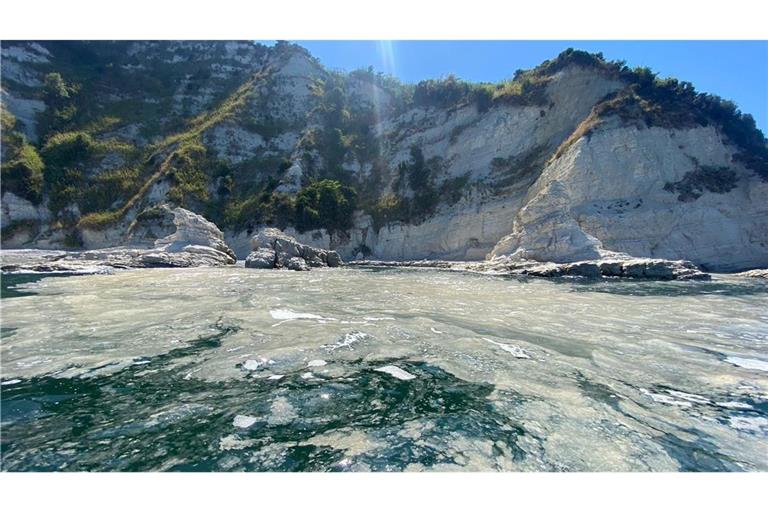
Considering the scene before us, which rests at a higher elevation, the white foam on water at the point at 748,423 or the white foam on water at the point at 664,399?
the white foam on water at the point at 748,423

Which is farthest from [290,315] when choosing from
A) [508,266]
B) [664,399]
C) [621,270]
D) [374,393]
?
[621,270]

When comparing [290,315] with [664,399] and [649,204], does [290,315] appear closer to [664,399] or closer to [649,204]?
[664,399]

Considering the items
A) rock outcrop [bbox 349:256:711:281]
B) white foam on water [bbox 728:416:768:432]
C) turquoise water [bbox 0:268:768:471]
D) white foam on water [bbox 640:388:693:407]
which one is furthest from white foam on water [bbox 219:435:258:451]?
rock outcrop [bbox 349:256:711:281]

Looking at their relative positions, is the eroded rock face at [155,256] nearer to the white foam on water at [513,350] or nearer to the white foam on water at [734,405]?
the white foam on water at [513,350]

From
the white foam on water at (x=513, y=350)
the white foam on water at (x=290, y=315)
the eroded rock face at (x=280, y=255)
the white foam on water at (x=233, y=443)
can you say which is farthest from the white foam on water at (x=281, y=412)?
the eroded rock face at (x=280, y=255)

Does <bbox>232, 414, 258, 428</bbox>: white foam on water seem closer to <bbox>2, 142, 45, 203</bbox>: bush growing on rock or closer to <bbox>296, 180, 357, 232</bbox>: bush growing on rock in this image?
<bbox>296, 180, 357, 232</bbox>: bush growing on rock
